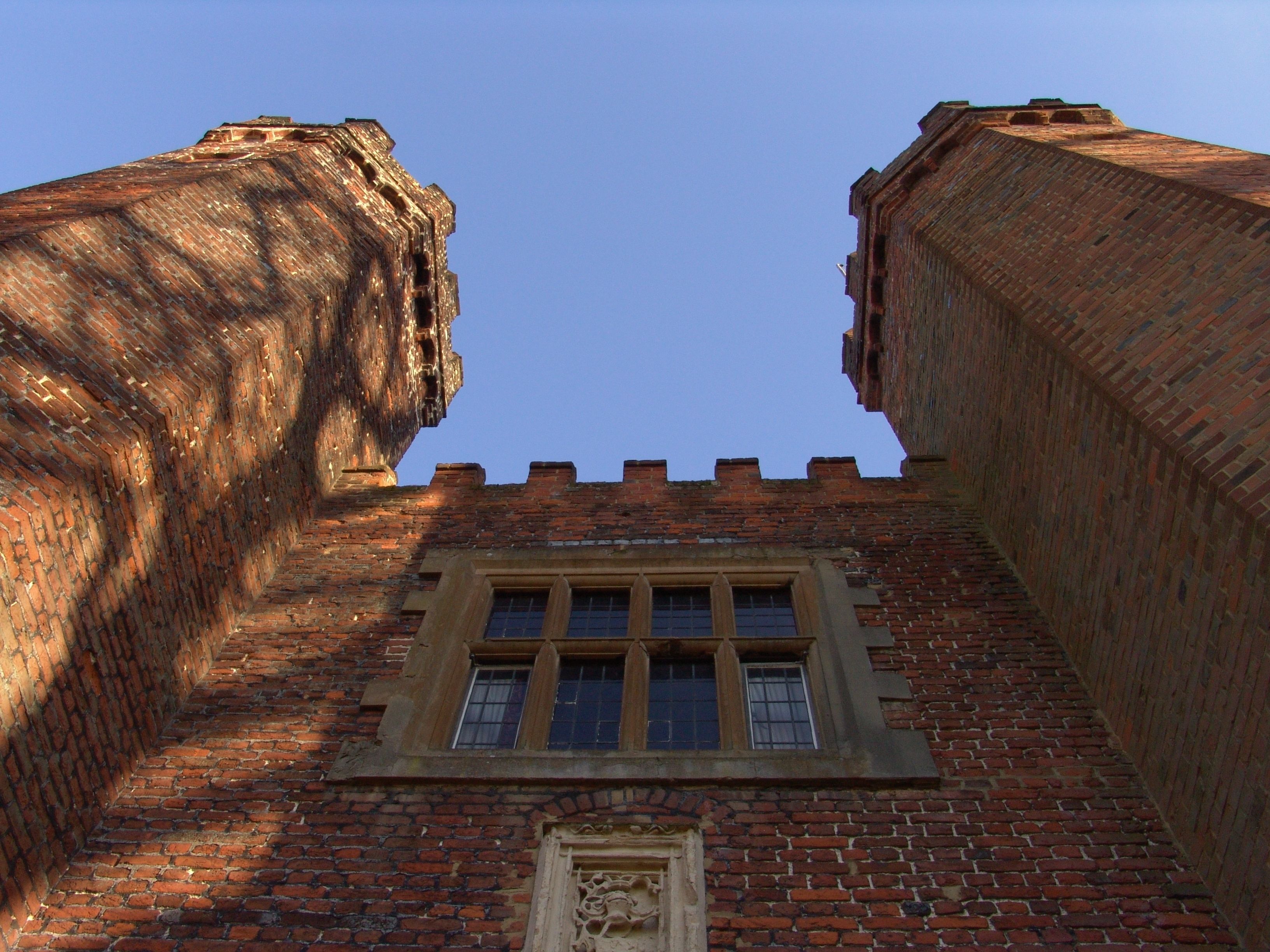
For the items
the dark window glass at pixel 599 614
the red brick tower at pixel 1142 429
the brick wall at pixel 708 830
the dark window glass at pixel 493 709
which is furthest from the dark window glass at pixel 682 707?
the red brick tower at pixel 1142 429

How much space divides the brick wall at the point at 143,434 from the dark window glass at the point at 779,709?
391cm

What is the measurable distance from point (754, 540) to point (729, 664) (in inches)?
74.1

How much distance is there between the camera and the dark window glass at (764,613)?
7.89 metres

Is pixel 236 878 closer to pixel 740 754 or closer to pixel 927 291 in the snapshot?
pixel 740 754

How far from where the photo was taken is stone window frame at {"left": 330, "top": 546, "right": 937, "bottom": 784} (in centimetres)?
621

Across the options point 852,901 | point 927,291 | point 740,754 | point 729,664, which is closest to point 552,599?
point 729,664

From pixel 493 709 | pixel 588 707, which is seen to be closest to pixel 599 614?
pixel 588 707

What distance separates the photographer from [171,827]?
236 inches

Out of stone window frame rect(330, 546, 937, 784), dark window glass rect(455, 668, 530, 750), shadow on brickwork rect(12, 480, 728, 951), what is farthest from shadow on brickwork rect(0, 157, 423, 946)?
dark window glass rect(455, 668, 530, 750)

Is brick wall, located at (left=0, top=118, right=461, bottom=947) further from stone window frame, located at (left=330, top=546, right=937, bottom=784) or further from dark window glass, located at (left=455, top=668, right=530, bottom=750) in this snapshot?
dark window glass, located at (left=455, top=668, right=530, bottom=750)

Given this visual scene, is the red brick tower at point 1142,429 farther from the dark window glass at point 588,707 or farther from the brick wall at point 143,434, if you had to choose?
the brick wall at point 143,434

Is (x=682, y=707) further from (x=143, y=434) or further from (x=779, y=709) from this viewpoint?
(x=143, y=434)

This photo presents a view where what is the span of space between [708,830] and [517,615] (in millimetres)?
2973

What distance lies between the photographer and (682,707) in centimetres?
704
